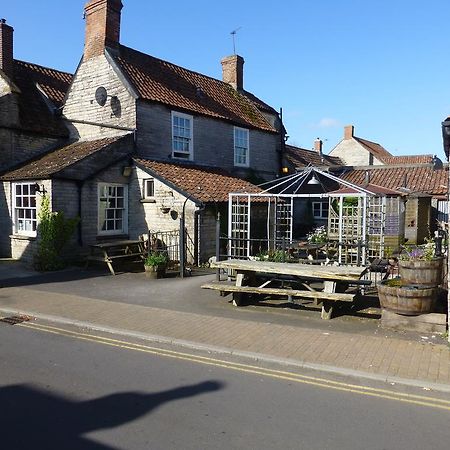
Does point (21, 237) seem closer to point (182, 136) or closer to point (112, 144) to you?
point (112, 144)

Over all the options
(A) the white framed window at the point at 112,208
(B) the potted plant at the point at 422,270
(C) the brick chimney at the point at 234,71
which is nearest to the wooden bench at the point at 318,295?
(B) the potted plant at the point at 422,270

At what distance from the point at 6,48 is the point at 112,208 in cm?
866

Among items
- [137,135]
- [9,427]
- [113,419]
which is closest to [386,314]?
[113,419]

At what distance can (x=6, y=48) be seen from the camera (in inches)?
759

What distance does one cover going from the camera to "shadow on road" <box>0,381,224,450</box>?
4.16m

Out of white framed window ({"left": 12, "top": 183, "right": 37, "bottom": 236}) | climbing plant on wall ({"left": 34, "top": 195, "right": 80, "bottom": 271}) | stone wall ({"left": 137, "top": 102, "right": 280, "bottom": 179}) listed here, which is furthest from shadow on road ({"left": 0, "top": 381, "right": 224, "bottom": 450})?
stone wall ({"left": 137, "top": 102, "right": 280, "bottom": 179})

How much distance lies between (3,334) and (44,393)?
A: 3041 millimetres

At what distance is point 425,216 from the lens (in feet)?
67.1

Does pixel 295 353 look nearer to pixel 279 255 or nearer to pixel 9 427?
pixel 9 427

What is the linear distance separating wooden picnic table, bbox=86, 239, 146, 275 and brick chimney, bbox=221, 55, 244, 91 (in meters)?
13.4

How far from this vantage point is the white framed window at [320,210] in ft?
78.7

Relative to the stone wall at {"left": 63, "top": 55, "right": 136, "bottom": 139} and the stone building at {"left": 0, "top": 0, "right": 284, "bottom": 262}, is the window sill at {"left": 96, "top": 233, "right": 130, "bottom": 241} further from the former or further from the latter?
the stone wall at {"left": 63, "top": 55, "right": 136, "bottom": 139}

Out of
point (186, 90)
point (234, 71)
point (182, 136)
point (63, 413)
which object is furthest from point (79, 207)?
point (234, 71)

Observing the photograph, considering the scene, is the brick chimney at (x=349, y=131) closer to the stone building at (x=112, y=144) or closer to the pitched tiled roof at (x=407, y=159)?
the pitched tiled roof at (x=407, y=159)
